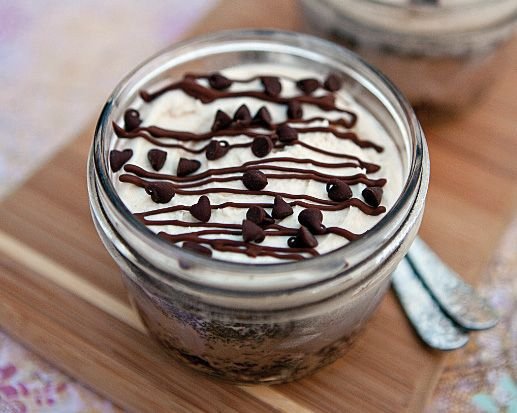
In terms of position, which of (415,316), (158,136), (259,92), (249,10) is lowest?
(415,316)

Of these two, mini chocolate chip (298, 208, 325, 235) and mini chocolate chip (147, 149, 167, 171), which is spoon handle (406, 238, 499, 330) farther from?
mini chocolate chip (147, 149, 167, 171)

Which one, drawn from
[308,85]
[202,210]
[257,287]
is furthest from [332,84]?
[257,287]

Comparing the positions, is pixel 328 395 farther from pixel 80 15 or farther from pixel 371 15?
pixel 80 15

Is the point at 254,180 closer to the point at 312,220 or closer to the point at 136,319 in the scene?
the point at 312,220

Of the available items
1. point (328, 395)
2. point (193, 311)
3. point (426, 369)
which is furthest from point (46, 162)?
point (426, 369)

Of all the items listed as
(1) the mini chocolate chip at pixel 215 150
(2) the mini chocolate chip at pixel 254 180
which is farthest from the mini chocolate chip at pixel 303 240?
(1) the mini chocolate chip at pixel 215 150

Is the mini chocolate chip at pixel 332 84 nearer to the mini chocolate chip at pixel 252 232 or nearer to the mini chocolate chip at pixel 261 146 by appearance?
the mini chocolate chip at pixel 261 146

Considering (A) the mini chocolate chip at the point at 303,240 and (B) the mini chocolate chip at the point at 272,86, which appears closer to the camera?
(A) the mini chocolate chip at the point at 303,240
